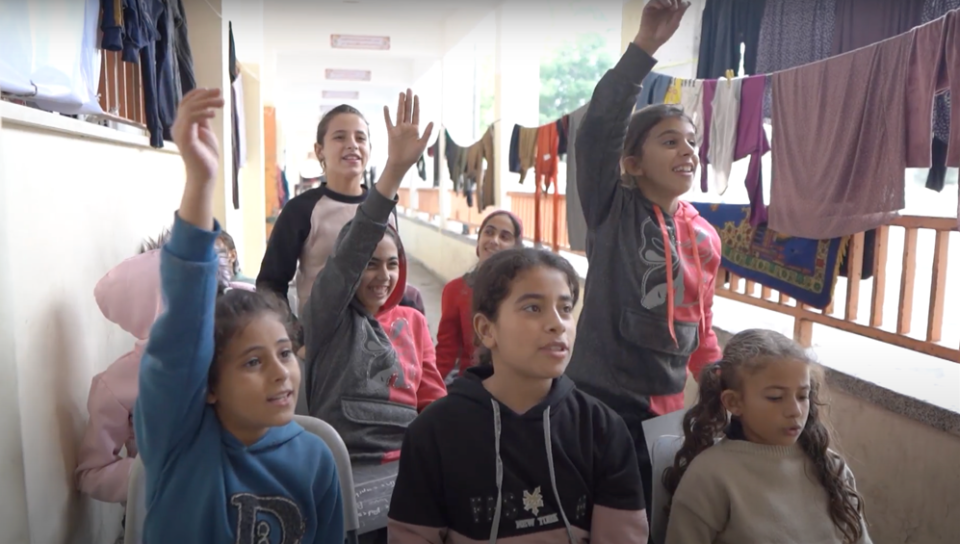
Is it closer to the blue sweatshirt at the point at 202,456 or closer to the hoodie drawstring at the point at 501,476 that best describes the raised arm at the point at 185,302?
the blue sweatshirt at the point at 202,456

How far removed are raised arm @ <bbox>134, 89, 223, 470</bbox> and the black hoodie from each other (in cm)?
41

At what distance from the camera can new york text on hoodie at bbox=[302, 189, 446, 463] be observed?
154 cm

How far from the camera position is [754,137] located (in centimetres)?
297

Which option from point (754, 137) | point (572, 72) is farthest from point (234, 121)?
point (572, 72)

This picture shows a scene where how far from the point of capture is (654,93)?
3.55m

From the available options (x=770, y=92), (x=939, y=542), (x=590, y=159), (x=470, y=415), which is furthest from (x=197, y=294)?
(x=770, y=92)

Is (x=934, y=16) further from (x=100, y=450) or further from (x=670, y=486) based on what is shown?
(x=100, y=450)

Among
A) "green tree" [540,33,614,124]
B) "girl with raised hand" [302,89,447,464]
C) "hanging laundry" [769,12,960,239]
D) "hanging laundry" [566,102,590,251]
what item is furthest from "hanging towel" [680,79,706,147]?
"green tree" [540,33,614,124]

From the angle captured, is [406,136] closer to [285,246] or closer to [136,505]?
[285,246]

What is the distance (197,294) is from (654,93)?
3.01 metres

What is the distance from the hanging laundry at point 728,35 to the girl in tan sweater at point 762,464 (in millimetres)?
2292

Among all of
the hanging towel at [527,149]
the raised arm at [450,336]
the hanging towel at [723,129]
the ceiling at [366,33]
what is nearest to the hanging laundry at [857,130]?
the hanging towel at [723,129]

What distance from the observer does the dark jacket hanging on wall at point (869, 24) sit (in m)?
2.55

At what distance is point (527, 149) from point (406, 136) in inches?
154
